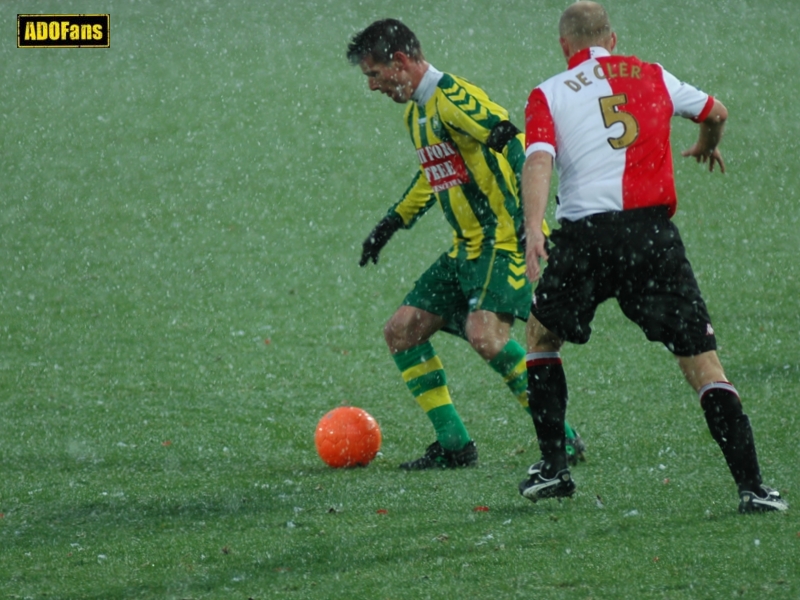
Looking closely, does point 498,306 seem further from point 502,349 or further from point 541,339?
point 541,339

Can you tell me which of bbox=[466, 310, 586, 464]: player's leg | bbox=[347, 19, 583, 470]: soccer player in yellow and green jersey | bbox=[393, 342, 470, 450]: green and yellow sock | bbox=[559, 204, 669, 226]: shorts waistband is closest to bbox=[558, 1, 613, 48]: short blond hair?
bbox=[559, 204, 669, 226]: shorts waistband

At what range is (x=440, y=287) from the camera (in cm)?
612

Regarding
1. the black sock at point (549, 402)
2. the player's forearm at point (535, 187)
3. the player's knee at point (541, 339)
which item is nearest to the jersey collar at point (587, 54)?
the player's forearm at point (535, 187)

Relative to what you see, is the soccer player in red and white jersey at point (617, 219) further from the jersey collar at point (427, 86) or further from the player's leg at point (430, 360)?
the player's leg at point (430, 360)

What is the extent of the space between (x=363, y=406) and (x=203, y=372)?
1932mm

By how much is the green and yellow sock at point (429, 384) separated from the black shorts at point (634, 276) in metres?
1.73

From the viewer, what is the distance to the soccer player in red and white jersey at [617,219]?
4480 millimetres

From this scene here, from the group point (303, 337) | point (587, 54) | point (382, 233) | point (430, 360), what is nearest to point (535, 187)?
point (587, 54)

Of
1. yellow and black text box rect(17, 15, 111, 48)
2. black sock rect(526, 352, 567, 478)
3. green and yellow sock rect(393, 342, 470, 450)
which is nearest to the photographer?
black sock rect(526, 352, 567, 478)

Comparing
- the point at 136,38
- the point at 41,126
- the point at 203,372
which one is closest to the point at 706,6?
the point at 136,38

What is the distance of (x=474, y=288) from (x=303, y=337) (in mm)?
5330

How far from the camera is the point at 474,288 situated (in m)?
5.96

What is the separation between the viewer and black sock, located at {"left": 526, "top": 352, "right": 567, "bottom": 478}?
4797mm

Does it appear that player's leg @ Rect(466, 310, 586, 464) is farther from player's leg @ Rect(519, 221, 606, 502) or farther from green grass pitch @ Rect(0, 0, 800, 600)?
player's leg @ Rect(519, 221, 606, 502)
